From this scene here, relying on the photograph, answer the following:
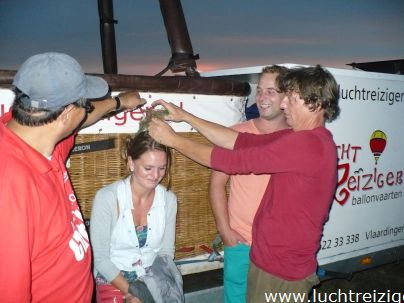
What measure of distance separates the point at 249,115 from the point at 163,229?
1.53 meters

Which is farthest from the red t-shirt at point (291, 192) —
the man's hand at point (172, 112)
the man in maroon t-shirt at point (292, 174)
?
the man's hand at point (172, 112)

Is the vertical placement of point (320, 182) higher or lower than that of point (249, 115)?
lower

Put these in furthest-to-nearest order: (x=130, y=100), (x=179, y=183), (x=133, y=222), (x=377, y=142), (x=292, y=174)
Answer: (x=377, y=142)
(x=179, y=183)
(x=133, y=222)
(x=130, y=100)
(x=292, y=174)

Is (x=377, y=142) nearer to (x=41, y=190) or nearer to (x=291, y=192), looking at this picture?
(x=291, y=192)

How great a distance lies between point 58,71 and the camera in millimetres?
1789

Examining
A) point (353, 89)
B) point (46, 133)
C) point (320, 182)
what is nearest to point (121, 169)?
point (46, 133)

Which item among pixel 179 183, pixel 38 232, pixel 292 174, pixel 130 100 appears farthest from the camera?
pixel 179 183

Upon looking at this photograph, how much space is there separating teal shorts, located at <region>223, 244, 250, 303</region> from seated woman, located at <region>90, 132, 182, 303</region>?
0.55m

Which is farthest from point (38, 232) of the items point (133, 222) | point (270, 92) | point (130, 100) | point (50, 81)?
point (270, 92)

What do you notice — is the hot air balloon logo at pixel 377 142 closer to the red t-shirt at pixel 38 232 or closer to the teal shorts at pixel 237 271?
the teal shorts at pixel 237 271

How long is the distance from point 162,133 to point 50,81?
102cm

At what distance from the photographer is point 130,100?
2643 millimetres

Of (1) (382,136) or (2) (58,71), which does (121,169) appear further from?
(1) (382,136)

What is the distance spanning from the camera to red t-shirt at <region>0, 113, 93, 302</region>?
153 cm
